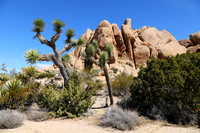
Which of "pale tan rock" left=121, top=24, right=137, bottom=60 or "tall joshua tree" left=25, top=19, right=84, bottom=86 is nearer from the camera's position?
"tall joshua tree" left=25, top=19, right=84, bottom=86

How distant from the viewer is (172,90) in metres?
6.13

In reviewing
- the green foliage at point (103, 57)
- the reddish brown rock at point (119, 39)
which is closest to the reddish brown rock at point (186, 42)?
the reddish brown rock at point (119, 39)

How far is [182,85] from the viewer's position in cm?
568

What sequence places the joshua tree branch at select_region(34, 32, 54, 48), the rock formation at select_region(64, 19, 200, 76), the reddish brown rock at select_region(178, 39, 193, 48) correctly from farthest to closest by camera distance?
the reddish brown rock at select_region(178, 39, 193, 48), the rock formation at select_region(64, 19, 200, 76), the joshua tree branch at select_region(34, 32, 54, 48)

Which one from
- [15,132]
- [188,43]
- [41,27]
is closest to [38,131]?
[15,132]

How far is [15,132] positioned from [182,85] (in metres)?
6.50

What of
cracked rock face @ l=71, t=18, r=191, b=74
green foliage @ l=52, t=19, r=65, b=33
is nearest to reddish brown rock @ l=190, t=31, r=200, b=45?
cracked rock face @ l=71, t=18, r=191, b=74

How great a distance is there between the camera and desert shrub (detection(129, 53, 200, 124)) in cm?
573

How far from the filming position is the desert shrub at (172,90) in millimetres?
5730

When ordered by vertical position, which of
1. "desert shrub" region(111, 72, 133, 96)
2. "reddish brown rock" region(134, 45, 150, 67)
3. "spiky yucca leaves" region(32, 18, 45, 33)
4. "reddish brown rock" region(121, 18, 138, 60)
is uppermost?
"reddish brown rock" region(121, 18, 138, 60)

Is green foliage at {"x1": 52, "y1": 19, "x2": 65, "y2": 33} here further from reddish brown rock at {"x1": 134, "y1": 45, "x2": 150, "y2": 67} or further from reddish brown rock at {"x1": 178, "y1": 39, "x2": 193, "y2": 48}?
reddish brown rock at {"x1": 178, "y1": 39, "x2": 193, "y2": 48}

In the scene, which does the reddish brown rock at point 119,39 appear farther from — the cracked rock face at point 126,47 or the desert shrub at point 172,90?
the desert shrub at point 172,90

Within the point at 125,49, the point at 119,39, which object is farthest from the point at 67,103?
the point at 119,39

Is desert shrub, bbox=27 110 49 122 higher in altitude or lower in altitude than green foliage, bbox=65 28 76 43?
lower
